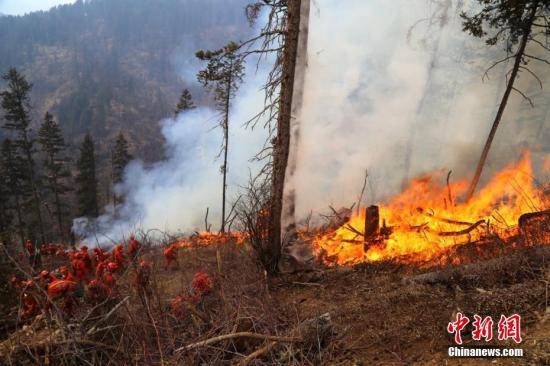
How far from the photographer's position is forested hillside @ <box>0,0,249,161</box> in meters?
85.2

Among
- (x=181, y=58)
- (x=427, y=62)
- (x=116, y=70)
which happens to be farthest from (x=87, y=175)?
(x=181, y=58)

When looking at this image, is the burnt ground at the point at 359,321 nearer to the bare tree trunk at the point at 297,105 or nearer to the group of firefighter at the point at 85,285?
the group of firefighter at the point at 85,285

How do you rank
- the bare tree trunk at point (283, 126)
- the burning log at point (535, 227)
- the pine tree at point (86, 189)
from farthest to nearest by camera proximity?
the pine tree at point (86, 189) → the bare tree trunk at point (283, 126) → the burning log at point (535, 227)

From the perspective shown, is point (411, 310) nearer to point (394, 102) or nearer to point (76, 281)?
point (76, 281)

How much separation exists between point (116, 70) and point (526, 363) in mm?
126343

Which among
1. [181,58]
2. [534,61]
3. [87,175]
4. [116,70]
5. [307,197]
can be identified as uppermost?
[181,58]

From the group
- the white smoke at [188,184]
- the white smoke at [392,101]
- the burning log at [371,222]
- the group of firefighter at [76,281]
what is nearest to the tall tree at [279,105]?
the burning log at [371,222]

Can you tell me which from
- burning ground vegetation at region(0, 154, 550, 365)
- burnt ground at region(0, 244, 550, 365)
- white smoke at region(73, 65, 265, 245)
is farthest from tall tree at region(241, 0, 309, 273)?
white smoke at region(73, 65, 265, 245)

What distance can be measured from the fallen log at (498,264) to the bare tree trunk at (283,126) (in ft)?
9.64

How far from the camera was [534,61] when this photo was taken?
1514 cm

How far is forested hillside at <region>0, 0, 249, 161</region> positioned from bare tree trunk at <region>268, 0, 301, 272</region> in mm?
67309

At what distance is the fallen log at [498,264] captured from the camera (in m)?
5.09

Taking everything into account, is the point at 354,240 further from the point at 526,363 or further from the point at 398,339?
the point at 526,363

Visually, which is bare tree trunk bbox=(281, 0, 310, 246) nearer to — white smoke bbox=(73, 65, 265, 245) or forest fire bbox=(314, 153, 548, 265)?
forest fire bbox=(314, 153, 548, 265)
